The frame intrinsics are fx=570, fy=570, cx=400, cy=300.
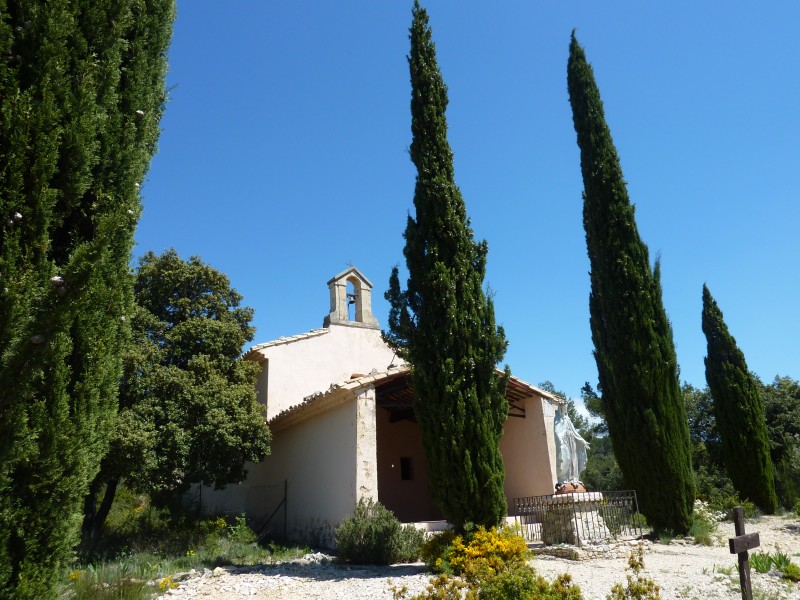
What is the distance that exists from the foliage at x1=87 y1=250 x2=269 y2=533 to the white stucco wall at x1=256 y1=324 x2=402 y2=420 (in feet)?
6.27

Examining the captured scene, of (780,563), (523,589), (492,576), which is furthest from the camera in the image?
(780,563)

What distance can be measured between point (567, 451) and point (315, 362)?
767cm

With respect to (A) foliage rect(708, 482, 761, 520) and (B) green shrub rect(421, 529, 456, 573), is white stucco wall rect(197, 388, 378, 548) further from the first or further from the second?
(A) foliage rect(708, 482, 761, 520)

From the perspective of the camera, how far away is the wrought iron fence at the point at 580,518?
423 inches

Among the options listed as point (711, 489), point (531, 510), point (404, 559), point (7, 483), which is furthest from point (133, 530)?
point (711, 489)

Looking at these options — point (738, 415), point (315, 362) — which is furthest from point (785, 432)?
point (315, 362)

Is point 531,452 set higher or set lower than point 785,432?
lower

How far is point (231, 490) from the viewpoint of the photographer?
17.1 metres

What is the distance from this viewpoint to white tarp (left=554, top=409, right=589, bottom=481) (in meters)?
15.6

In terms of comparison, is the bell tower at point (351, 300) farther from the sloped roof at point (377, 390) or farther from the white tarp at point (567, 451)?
the white tarp at point (567, 451)

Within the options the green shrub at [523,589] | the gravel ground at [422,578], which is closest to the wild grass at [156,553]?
the gravel ground at [422,578]

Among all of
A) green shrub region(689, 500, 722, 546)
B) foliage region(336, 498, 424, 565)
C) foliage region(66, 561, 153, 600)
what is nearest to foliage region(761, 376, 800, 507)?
green shrub region(689, 500, 722, 546)

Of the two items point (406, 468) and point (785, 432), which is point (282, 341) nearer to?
point (406, 468)

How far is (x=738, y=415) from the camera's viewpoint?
19.7m
